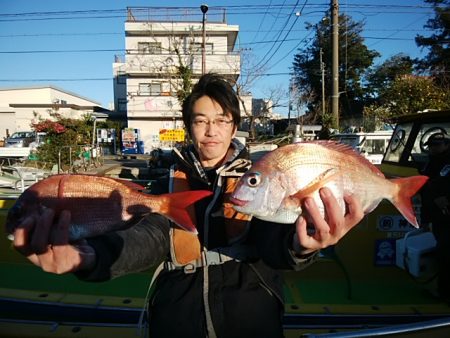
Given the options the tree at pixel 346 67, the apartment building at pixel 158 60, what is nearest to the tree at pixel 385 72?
the tree at pixel 346 67

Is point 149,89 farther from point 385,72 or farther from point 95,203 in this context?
point 95,203

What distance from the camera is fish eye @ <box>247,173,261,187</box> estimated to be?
5.28 ft

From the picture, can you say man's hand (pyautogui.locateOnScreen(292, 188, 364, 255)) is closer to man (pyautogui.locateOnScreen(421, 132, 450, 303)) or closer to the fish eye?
the fish eye

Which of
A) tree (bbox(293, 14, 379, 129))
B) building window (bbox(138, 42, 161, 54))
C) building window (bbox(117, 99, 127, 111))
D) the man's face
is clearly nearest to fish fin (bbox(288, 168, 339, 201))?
the man's face

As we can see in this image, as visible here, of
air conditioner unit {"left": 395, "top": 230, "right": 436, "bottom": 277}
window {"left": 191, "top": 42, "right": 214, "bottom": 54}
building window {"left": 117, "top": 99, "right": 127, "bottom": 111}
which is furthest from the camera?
building window {"left": 117, "top": 99, "right": 127, "bottom": 111}

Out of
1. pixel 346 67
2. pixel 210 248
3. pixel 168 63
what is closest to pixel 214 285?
pixel 210 248

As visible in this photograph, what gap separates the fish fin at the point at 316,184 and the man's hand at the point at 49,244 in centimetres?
103

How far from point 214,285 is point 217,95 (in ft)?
3.62

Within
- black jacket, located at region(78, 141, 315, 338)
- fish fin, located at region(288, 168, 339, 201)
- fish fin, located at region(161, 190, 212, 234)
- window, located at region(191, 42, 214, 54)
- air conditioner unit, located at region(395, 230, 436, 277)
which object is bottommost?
air conditioner unit, located at region(395, 230, 436, 277)

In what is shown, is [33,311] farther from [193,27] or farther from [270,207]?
[193,27]

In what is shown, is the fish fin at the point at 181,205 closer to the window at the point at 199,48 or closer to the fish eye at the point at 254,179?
the fish eye at the point at 254,179

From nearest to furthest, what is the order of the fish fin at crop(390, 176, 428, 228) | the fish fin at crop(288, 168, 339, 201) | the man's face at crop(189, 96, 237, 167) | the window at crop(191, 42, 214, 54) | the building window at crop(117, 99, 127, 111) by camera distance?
1. the fish fin at crop(288, 168, 339, 201)
2. the fish fin at crop(390, 176, 428, 228)
3. the man's face at crop(189, 96, 237, 167)
4. the window at crop(191, 42, 214, 54)
5. the building window at crop(117, 99, 127, 111)

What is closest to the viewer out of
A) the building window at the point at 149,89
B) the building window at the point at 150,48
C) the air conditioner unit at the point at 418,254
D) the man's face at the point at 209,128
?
the man's face at the point at 209,128

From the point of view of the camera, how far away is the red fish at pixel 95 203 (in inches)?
63.8
